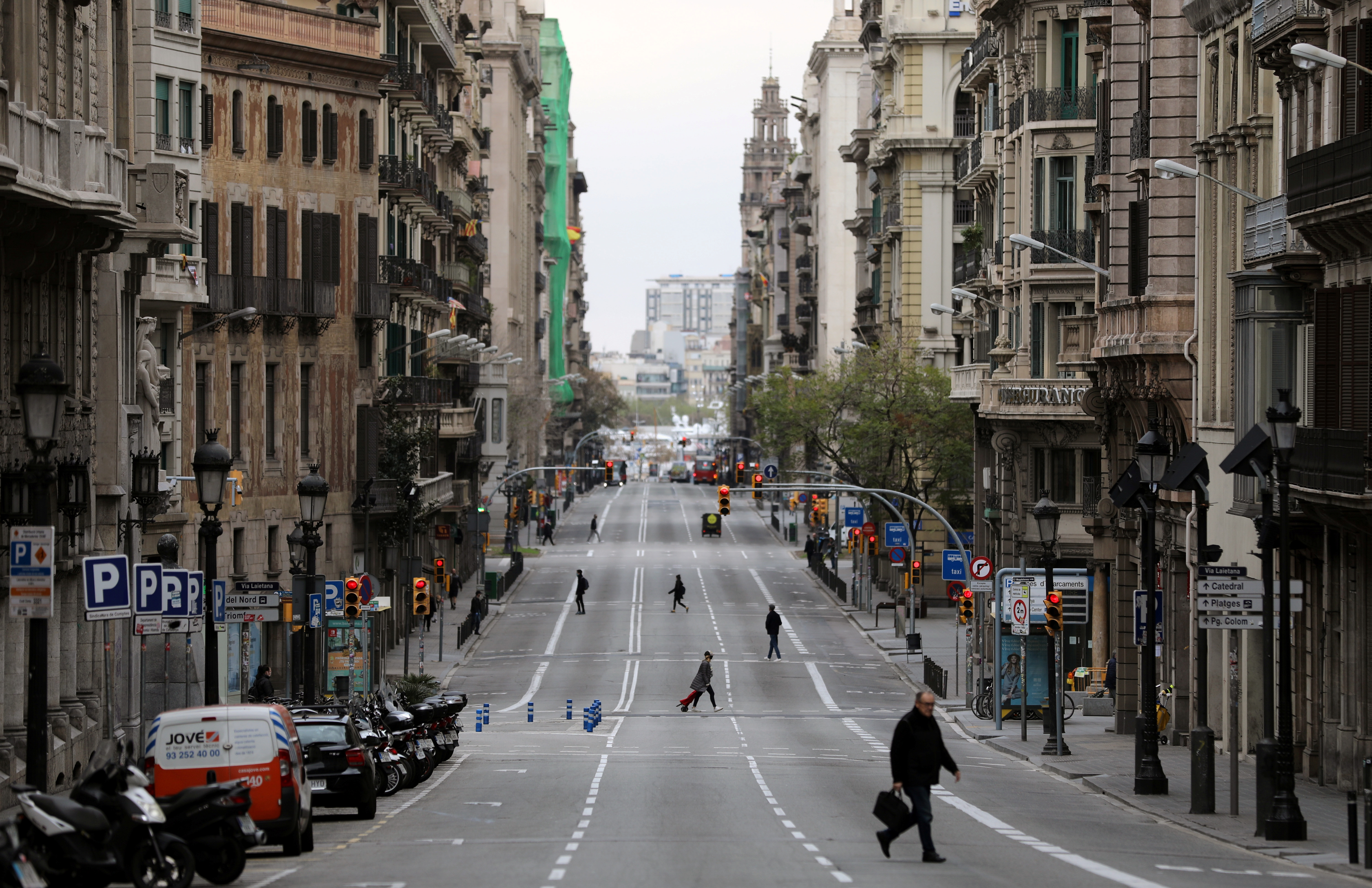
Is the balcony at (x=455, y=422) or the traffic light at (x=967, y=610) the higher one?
the balcony at (x=455, y=422)

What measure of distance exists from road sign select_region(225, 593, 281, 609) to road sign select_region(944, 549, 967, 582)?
28.3 m

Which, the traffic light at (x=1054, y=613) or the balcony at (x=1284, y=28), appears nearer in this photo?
the balcony at (x=1284, y=28)

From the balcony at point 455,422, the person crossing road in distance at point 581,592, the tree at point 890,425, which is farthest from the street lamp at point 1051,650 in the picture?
the person crossing road in distance at point 581,592

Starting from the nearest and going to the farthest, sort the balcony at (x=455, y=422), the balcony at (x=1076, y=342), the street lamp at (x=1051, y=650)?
the street lamp at (x=1051, y=650)
the balcony at (x=1076, y=342)
the balcony at (x=455, y=422)

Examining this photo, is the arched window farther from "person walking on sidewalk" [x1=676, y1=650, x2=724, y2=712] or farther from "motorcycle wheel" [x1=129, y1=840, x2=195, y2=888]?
"motorcycle wheel" [x1=129, y1=840, x2=195, y2=888]

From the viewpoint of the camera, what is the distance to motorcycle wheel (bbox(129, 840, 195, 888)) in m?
17.0

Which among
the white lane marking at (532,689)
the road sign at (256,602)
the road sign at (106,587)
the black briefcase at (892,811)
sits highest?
the road sign at (106,587)

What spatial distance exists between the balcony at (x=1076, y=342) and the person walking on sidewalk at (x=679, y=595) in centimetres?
2448

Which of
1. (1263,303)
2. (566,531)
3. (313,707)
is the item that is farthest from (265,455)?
(566,531)

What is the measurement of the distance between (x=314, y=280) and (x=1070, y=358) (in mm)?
20223

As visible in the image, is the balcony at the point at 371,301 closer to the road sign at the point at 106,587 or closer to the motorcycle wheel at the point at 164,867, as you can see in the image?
the road sign at the point at 106,587

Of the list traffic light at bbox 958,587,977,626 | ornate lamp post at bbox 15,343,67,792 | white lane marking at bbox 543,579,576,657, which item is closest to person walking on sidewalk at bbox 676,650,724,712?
traffic light at bbox 958,587,977,626

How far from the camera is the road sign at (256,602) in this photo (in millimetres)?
32094

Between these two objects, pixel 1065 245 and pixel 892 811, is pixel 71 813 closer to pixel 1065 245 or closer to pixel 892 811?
pixel 892 811
